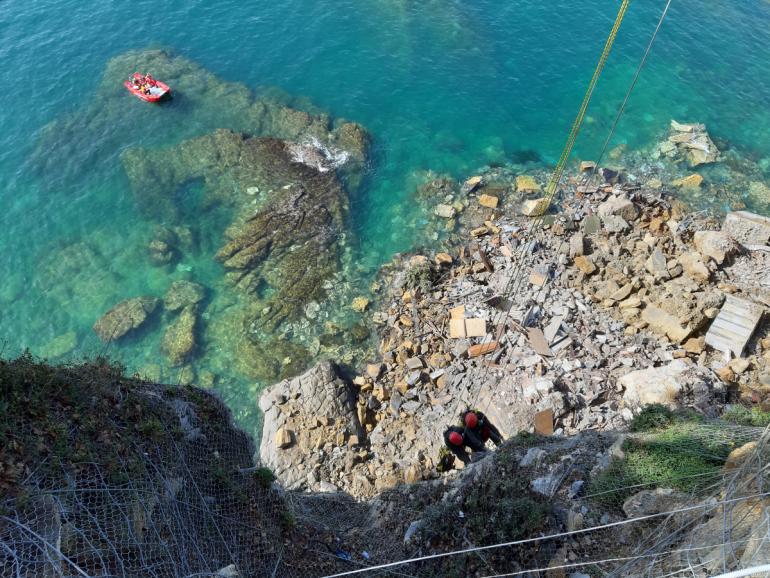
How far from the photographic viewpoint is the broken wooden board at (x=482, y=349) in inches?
613

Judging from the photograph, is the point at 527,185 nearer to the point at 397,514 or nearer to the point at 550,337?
the point at 550,337

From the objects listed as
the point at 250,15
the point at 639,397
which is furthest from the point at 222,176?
the point at 639,397

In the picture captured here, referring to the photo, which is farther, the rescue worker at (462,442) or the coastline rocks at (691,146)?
the coastline rocks at (691,146)

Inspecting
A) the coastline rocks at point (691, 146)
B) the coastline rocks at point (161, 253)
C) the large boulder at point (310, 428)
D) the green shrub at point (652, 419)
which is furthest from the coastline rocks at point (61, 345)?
the coastline rocks at point (691, 146)

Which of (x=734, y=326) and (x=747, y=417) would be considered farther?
(x=734, y=326)

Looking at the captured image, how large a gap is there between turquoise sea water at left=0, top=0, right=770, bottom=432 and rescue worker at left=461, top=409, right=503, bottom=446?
7877 mm

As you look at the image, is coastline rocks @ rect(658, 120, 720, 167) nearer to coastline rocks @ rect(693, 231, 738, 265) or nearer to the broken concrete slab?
coastline rocks @ rect(693, 231, 738, 265)

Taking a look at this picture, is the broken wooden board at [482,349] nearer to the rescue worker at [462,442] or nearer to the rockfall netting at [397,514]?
the rescue worker at [462,442]

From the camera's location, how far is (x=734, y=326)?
46.7ft

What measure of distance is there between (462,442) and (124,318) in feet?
45.2

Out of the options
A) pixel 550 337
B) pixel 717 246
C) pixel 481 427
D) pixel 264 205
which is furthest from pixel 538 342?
pixel 264 205

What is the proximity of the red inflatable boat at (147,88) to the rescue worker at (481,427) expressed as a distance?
2298 cm

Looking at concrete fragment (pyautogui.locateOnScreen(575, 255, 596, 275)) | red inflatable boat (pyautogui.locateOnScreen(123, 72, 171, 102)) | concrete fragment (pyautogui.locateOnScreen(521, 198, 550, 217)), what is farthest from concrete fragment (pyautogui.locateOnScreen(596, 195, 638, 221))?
red inflatable boat (pyautogui.locateOnScreen(123, 72, 171, 102))

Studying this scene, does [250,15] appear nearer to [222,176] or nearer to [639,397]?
[222,176]
